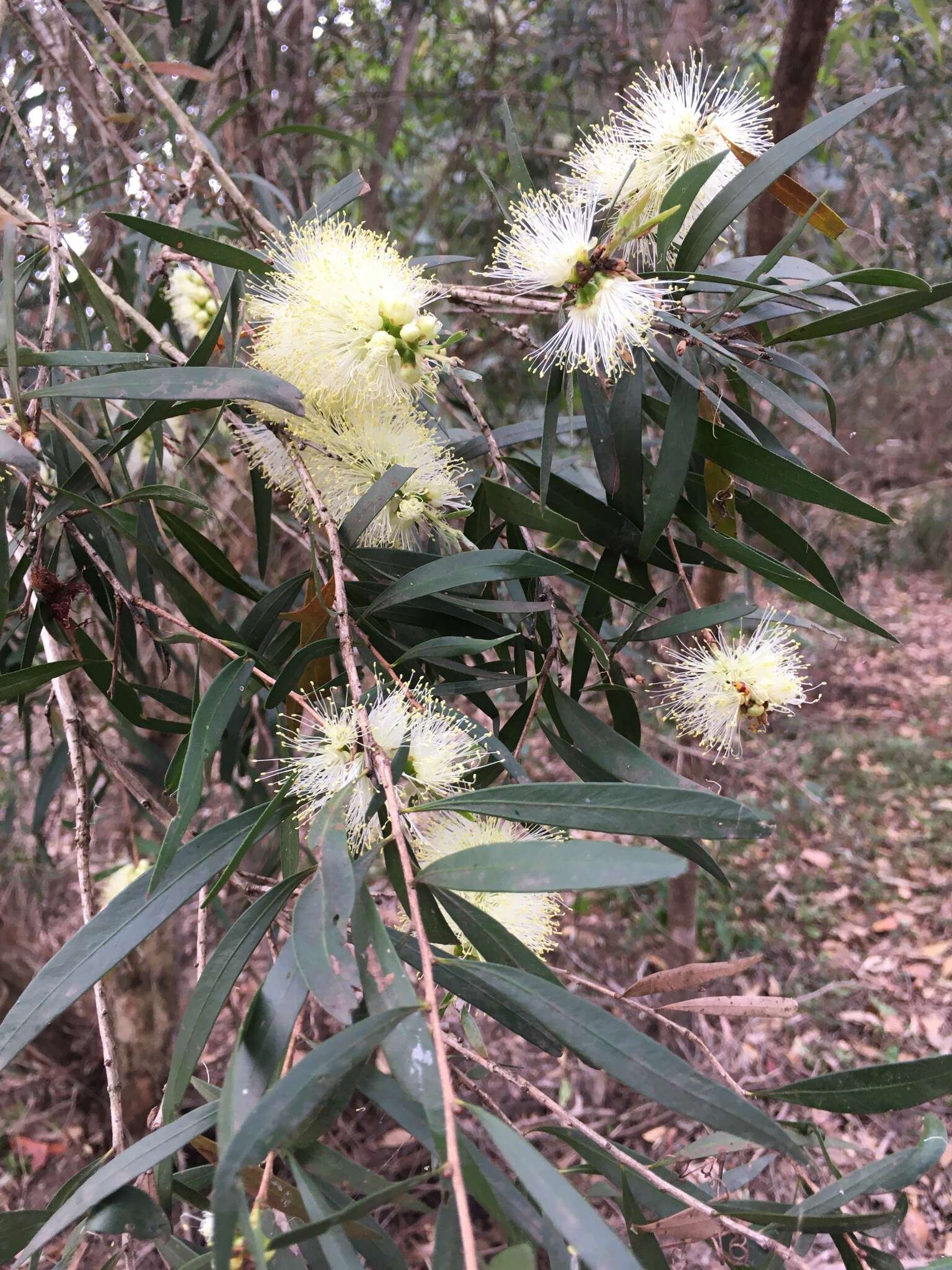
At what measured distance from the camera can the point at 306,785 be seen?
0.60m

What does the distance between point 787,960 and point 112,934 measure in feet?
7.61

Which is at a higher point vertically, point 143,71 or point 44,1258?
point 143,71

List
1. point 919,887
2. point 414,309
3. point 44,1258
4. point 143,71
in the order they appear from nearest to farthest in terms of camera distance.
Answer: point 414,309, point 143,71, point 44,1258, point 919,887

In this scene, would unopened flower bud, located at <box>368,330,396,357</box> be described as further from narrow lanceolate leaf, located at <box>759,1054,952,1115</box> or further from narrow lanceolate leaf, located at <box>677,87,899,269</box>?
narrow lanceolate leaf, located at <box>759,1054,952,1115</box>

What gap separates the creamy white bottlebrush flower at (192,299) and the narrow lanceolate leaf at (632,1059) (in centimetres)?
109

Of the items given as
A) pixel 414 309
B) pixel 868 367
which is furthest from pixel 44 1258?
pixel 868 367

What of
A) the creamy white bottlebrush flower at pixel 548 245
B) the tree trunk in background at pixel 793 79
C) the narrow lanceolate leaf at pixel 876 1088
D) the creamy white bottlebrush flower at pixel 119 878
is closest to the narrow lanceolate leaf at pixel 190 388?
the creamy white bottlebrush flower at pixel 548 245

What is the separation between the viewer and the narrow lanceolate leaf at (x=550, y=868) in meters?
0.37

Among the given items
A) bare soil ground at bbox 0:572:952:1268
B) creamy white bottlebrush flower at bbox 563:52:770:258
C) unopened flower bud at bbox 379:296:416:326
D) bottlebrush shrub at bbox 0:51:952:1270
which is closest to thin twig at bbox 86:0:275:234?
bottlebrush shrub at bbox 0:51:952:1270

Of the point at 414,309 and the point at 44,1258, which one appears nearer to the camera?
the point at 414,309

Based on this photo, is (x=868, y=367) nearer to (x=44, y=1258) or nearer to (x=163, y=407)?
(x=163, y=407)

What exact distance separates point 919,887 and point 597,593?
95.6 inches

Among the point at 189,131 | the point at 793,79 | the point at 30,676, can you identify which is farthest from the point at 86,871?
the point at 793,79

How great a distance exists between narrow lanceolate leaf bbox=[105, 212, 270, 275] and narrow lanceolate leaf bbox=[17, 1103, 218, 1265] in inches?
23.9
